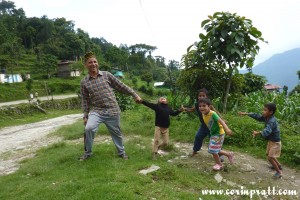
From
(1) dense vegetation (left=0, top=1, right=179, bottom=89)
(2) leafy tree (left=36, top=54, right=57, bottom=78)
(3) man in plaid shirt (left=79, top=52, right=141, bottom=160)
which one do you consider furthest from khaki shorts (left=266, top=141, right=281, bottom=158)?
(2) leafy tree (left=36, top=54, right=57, bottom=78)

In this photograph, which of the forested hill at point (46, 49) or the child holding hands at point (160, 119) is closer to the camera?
the child holding hands at point (160, 119)

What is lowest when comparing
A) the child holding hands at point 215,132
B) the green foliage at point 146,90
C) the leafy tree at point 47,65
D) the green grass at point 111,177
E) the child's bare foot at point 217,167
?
the green foliage at point 146,90

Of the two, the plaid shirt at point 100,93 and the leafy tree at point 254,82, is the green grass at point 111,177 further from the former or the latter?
the leafy tree at point 254,82

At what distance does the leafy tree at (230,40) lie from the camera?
694cm

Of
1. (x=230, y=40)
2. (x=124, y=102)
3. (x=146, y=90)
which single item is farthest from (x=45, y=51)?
(x=230, y=40)

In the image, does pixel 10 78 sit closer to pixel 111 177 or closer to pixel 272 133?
pixel 111 177

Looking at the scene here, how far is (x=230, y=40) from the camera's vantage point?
7.05 meters

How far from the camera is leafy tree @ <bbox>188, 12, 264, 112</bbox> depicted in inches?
273

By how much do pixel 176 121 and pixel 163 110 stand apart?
Answer: 145 inches

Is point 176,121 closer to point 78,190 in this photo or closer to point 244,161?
point 244,161

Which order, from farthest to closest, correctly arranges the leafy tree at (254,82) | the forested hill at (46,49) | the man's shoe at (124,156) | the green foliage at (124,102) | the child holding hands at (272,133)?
1. the forested hill at (46,49)
2. the leafy tree at (254,82)
3. the green foliage at (124,102)
4. the man's shoe at (124,156)
5. the child holding hands at (272,133)

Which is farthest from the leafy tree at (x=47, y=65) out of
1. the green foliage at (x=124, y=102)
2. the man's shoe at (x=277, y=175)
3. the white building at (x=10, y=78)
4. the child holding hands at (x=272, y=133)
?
the man's shoe at (x=277, y=175)

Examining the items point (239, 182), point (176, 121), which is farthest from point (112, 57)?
point (239, 182)

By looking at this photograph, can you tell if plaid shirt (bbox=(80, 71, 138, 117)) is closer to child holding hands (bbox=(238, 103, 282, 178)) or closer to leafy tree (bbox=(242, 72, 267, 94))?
child holding hands (bbox=(238, 103, 282, 178))
